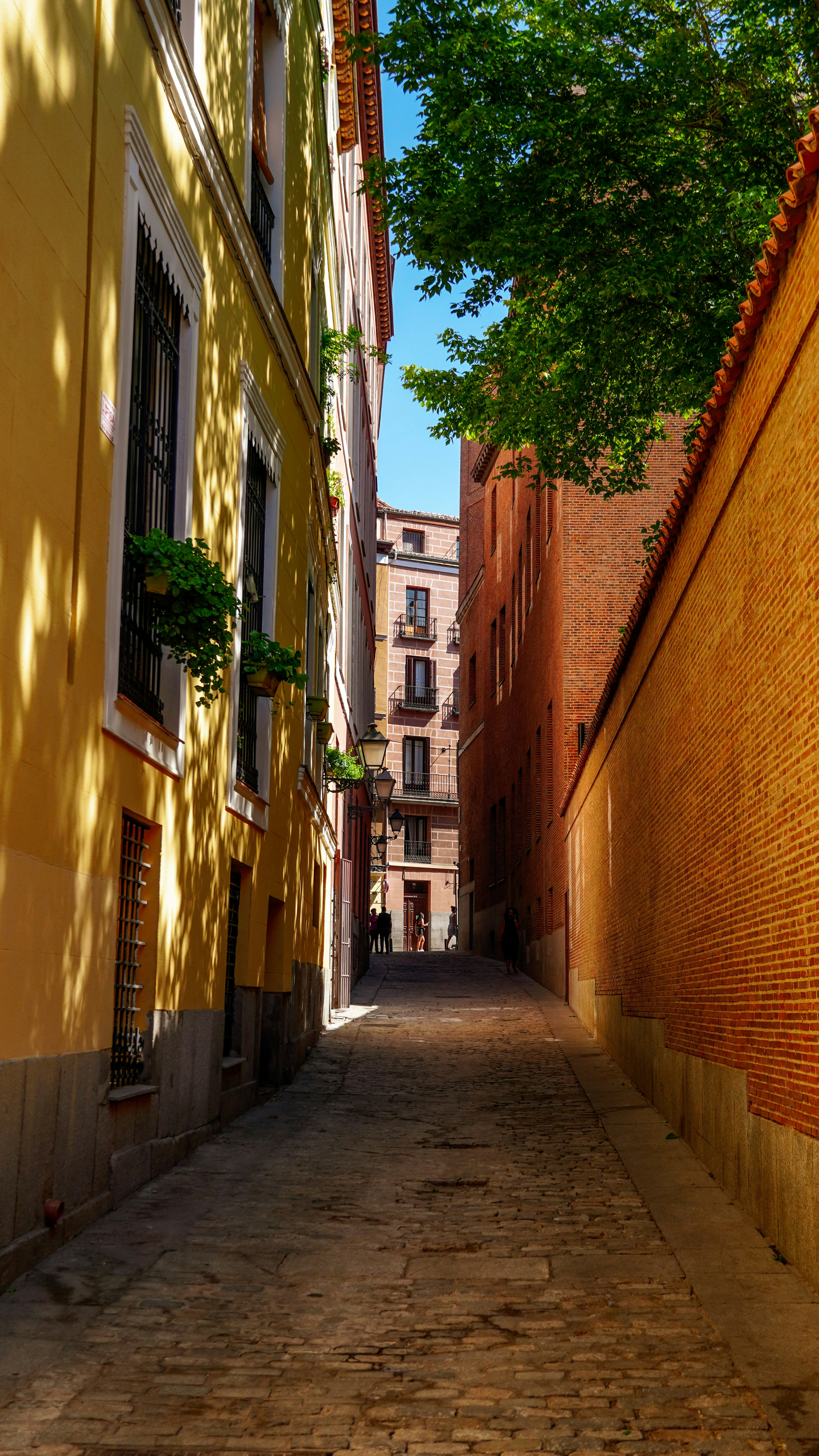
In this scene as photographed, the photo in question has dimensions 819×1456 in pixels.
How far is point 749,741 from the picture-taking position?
295 inches

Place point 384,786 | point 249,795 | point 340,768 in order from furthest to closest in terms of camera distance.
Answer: point 384,786 < point 340,768 < point 249,795

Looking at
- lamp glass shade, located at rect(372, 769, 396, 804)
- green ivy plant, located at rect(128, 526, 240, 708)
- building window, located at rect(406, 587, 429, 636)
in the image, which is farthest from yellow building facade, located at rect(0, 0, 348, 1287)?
building window, located at rect(406, 587, 429, 636)

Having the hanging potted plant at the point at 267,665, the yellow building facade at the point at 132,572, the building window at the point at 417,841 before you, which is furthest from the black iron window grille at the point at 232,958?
the building window at the point at 417,841

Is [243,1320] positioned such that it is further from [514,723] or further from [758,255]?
[514,723]

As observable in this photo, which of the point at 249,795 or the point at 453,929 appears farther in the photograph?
the point at 453,929

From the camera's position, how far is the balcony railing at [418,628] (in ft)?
193

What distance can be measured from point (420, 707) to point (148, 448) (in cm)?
4994

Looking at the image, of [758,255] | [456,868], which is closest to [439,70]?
[758,255]

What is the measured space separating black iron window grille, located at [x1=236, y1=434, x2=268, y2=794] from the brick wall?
342 cm

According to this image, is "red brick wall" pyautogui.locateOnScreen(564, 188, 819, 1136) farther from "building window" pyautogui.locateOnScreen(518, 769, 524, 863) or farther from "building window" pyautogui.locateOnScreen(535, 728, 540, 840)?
"building window" pyautogui.locateOnScreen(518, 769, 524, 863)

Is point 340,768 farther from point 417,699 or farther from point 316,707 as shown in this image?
point 417,699

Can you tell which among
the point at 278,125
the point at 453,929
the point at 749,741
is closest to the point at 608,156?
the point at 278,125

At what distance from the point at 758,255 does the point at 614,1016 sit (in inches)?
316

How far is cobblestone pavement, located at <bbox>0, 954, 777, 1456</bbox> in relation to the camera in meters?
4.29
